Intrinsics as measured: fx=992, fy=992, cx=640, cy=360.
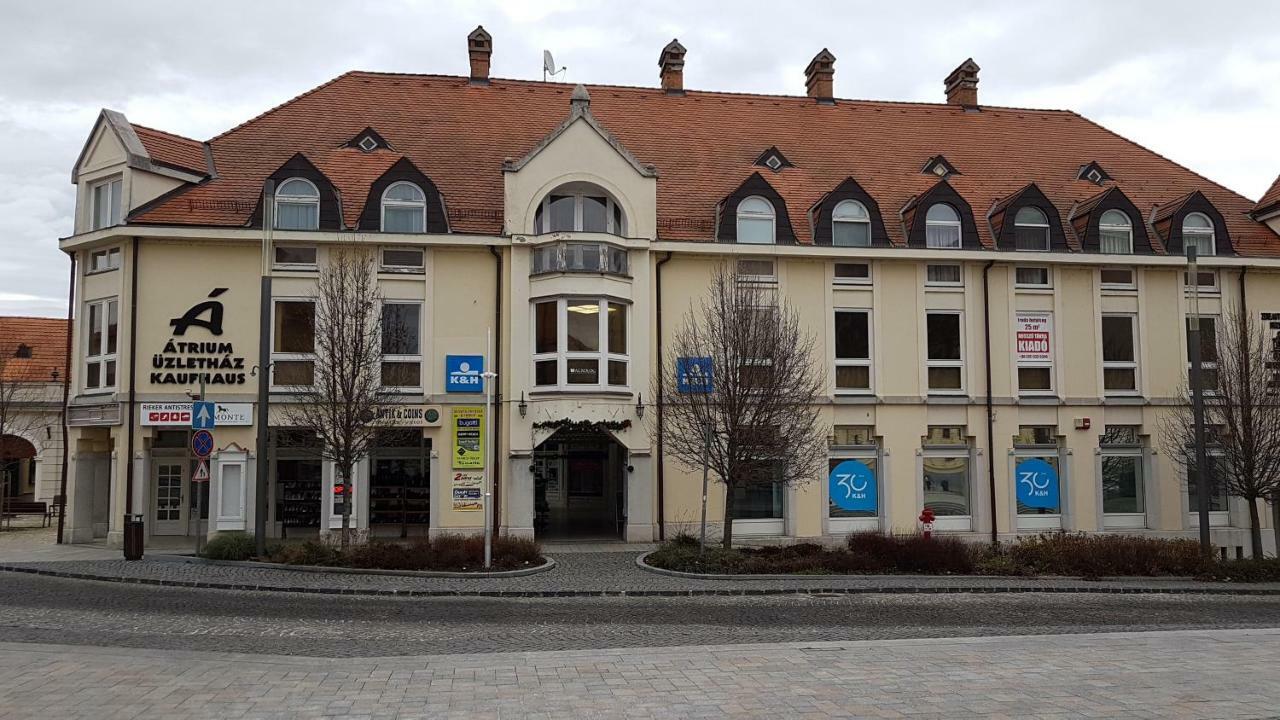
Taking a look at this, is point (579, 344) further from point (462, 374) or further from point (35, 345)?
point (35, 345)

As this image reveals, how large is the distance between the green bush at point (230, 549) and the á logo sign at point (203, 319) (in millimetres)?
6410

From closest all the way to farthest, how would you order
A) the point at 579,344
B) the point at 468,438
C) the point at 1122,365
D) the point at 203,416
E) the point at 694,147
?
the point at 203,416 < the point at 579,344 < the point at 468,438 < the point at 1122,365 < the point at 694,147

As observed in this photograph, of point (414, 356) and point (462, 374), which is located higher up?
point (414, 356)

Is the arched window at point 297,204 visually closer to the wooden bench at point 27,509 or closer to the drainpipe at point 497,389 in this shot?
the drainpipe at point 497,389

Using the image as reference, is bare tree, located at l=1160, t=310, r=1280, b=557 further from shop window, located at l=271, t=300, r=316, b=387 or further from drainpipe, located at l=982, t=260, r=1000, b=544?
shop window, located at l=271, t=300, r=316, b=387

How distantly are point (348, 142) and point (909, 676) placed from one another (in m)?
22.9

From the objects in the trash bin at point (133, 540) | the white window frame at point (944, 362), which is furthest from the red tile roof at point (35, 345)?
the white window frame at point (944, 362)

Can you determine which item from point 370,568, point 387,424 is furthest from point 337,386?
point 370,568

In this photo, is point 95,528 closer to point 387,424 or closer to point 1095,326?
point 387,424

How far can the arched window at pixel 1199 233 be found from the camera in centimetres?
2867

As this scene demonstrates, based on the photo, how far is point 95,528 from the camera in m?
26.3

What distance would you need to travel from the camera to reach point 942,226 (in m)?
27.8

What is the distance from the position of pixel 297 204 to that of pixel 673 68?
14726 millimetres

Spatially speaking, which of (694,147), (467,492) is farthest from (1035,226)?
(467,492)
